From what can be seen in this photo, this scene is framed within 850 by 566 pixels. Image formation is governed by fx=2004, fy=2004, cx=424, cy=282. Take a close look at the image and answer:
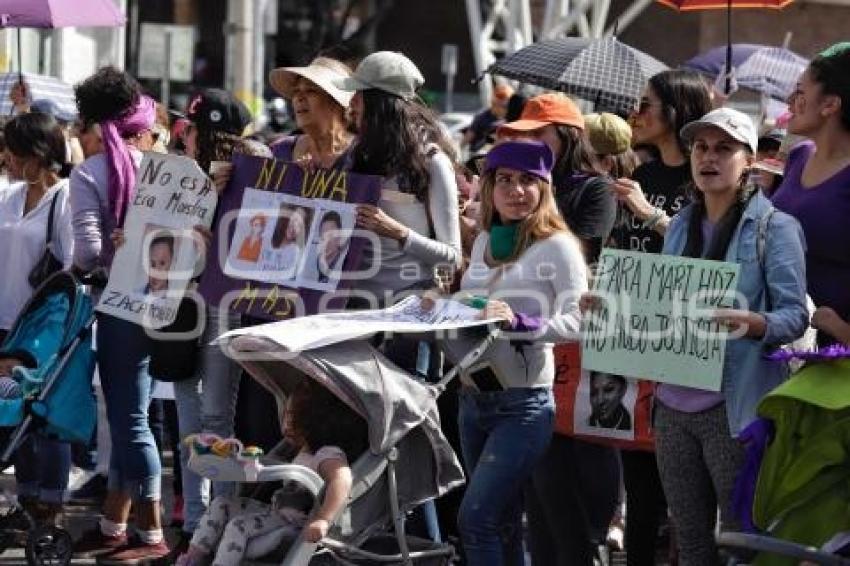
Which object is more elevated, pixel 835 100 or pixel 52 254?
pixel 835 100

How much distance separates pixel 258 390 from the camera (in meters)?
7.63

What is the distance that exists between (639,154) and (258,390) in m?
2.21

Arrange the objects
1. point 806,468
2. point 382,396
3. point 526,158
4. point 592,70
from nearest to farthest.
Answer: point 806,468 < point 382,396 < point 526,158 < point 592,70

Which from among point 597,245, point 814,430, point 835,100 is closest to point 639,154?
point 597,245

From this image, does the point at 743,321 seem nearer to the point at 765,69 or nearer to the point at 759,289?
the point at 759,289

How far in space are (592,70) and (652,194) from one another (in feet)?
8.99

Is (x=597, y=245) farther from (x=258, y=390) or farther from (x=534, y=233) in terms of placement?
(x=258, y=390)

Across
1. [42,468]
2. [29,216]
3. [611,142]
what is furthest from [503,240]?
[29,216]

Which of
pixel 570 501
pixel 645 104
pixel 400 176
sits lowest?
pixel 570 501

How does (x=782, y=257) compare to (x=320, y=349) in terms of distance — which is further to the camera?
(x=320, y=349)

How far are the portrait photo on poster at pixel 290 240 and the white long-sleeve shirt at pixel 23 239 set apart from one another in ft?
4.79

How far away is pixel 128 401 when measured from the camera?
844 centimetres

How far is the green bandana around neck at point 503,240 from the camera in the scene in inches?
274

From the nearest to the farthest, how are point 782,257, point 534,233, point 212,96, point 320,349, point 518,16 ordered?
point 782,257 < point 320,349 < point 534,233 < point 212,96 < point 518,16
